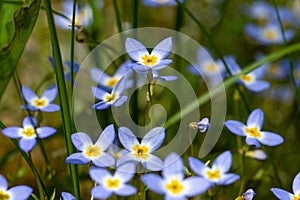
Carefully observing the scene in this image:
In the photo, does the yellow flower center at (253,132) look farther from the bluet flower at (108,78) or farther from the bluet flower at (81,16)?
the bluet flower at (81,16)

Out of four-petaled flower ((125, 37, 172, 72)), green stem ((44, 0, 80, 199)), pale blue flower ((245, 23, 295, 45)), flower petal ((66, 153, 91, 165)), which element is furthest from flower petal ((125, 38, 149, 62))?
pale blue flower ((245, 23, 295, 45))

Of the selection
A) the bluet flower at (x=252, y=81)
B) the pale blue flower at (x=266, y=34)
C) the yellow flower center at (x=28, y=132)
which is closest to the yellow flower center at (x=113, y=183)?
the yellow flower center at (x=28, y=132)

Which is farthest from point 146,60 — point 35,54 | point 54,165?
point 35,54

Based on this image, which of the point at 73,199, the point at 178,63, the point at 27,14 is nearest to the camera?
the point at 73,199

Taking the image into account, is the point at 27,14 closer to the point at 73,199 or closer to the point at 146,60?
the point at 146,60

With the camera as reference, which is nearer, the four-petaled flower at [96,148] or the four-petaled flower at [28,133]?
the four-petaled flower at [96,148]

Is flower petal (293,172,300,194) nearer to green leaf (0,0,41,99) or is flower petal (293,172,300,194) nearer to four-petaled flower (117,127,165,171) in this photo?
four-petaled flower (117,127,165,171)
